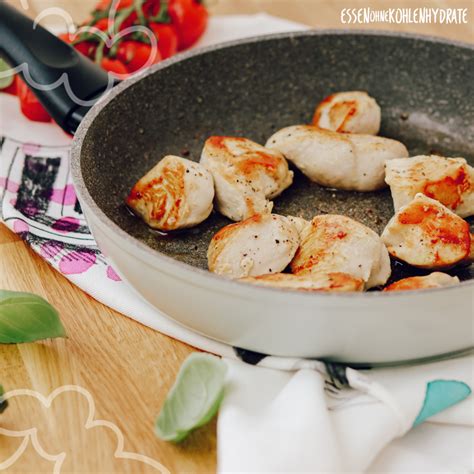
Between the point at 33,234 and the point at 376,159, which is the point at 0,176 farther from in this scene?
the point at 376,159

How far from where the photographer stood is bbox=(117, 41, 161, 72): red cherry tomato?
2.02 m

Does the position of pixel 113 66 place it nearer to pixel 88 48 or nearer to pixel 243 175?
pixel 88 48

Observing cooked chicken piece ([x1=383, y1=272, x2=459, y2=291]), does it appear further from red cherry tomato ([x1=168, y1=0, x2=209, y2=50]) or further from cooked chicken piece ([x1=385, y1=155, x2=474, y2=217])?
red cherry tomato ([x1=168, y1=0, x2=209, y2=50])

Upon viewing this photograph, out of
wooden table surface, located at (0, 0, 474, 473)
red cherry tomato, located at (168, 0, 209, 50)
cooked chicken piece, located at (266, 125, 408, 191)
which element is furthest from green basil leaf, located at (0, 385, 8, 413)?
red cherry tomato, located at (168, 0, 209, 50)

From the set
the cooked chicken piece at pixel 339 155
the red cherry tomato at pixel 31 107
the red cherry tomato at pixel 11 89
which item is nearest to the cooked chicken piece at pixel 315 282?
the cooked chicken piece at pixel 339 155

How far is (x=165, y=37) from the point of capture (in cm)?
208

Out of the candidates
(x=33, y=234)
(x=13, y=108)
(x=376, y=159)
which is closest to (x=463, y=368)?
(x=376, y=159)

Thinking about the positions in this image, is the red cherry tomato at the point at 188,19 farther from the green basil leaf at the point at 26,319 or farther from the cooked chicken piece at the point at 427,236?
the green basil leaf at the point at 26,319

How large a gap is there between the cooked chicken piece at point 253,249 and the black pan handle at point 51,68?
48cm

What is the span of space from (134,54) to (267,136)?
52 centimetres

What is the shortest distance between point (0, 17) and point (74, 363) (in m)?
0.79

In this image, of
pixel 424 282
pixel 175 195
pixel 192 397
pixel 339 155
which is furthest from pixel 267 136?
pixel 192 397

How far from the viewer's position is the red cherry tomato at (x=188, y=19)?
2119 millimetres

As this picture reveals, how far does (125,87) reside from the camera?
1.54 m
